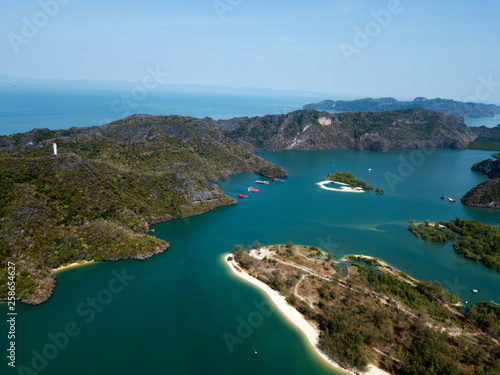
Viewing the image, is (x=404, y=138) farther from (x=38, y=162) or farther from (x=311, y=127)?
(x=38, y=162)

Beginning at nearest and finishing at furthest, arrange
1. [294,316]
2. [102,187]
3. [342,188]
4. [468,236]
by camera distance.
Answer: [294,316] < [102,187] < [468,236] < [342,188]

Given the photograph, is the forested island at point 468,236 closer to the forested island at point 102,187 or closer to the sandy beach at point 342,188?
the sandy beach at point 342,188

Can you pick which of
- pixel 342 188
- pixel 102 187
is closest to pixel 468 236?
pixel 342 188

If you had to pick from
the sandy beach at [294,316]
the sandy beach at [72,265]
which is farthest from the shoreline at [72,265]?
the sandy beach at [294,316]

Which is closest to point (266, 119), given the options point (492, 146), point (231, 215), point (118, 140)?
point (118, 140)

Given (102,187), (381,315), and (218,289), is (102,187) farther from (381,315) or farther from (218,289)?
(381,315)
